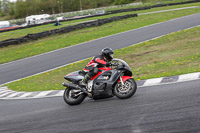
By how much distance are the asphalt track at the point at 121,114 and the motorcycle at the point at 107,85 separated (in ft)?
0.72

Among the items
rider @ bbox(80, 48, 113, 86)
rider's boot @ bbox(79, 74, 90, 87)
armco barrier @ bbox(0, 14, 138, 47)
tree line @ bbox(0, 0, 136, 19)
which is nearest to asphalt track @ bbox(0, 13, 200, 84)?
armco barrier @ bbox(0, 14, 138, 47)

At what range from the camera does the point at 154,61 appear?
47.2ft

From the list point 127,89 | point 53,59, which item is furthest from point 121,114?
point 53,59

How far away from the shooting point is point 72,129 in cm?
621

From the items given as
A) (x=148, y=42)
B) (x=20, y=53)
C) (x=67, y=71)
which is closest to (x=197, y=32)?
(x=148, y=42)

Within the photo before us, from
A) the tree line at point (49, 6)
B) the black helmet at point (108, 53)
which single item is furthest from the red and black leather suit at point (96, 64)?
the tree line at point (49, 6)

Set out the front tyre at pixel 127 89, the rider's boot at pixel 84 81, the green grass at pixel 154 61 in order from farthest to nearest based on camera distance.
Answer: the green grass at pixel 154 61 < the rider's boot at pixel 84 81 < the front tyre at pixel 127 89

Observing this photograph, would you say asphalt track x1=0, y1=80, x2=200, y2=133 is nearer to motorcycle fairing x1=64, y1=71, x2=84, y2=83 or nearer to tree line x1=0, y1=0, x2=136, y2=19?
motorcycle fairing x1=64, y1=71, x2=84, y2=83

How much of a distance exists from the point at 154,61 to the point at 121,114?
818 cm

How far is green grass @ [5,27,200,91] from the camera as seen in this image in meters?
11.9

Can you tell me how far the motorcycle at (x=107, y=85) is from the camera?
8.16 m

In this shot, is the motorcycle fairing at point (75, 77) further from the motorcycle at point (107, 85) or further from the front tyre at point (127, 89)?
the front tyre at point (127, 89)

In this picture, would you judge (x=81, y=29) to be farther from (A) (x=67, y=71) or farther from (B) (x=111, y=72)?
(B) (x=111, y=72)

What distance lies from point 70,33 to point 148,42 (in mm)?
14489
